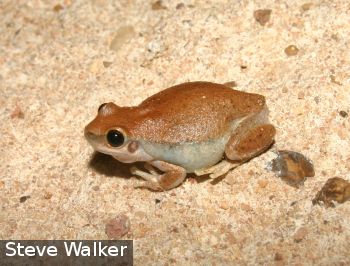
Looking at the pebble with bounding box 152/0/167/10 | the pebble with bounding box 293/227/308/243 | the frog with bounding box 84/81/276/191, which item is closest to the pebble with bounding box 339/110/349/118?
the frog with bounding box 84/81/276/191

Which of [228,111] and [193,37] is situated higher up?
[193,37]

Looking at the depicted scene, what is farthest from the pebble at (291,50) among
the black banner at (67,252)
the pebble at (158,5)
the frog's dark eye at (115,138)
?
the black banner at (67,252)

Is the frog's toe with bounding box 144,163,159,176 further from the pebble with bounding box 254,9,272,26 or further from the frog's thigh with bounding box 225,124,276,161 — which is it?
the pebble with bounding box 254,9,272,26

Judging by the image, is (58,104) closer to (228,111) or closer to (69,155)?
(69,155)

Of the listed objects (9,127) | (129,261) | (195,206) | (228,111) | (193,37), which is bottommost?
(129,261)

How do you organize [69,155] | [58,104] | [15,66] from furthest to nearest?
[15,66] < [58,104] < [69,155]

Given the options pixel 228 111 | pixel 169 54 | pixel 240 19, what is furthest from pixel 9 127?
pixel 240 19
